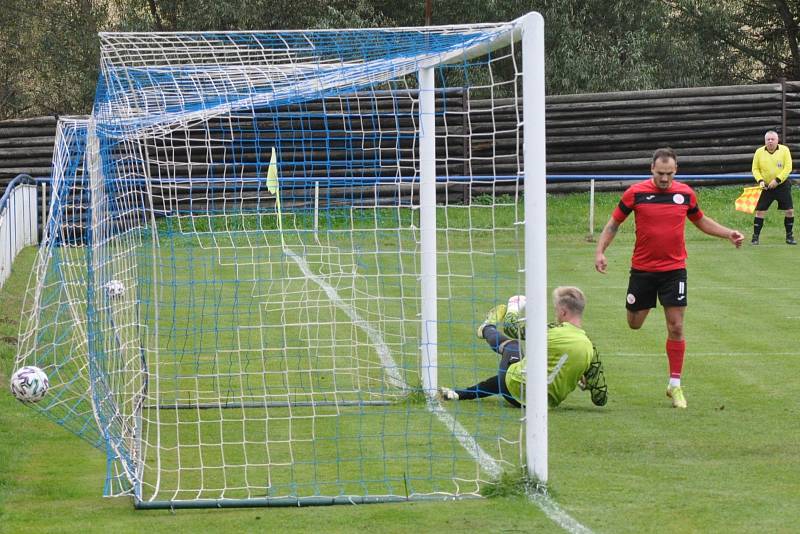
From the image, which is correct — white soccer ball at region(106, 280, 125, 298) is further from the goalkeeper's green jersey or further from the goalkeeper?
the goalkeeper's green jersey

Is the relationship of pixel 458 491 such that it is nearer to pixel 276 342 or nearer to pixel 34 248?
pixel 276 342

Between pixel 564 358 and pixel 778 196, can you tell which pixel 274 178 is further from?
pixel 778 196

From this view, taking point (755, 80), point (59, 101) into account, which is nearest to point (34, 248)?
point (59, 101)

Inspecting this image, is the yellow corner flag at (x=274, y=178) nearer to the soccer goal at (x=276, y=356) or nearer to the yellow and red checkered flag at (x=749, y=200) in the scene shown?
the soccer goal at (x=276, y=356)

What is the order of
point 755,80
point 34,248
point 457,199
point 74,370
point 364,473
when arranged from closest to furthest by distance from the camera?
1. point 364,473
2. point 74,370
3. point 34,248
4. point 457,199
5. point 755,80

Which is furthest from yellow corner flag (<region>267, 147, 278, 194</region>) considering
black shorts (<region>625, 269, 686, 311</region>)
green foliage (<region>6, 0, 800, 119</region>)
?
green foliage (<region>6, 0, 800, 119</region>)

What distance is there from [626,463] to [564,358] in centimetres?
144

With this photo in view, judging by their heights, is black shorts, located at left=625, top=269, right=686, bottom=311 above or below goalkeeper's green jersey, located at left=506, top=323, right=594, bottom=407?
above

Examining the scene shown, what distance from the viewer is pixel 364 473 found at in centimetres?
741

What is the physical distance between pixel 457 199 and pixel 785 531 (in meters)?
22.0

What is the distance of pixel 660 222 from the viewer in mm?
9375

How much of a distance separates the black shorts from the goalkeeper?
654 mm

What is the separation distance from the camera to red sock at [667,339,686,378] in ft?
30.9

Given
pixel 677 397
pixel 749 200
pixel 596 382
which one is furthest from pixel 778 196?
pixel 596 382
